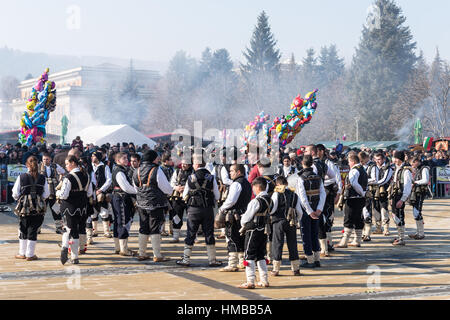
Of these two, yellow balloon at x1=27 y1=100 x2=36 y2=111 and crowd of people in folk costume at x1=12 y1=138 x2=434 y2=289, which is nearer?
crowd of people in folk costume at x1=12 y1=138 x2=434 y2=289

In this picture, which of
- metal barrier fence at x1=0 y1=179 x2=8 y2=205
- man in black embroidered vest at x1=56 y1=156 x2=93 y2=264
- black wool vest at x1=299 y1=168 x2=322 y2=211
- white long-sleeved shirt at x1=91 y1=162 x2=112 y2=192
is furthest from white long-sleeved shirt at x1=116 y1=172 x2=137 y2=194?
metal barrier fence at x1=0 y1=179 x2=8 y2=205

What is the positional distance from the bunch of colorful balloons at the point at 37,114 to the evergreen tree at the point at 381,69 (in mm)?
51521

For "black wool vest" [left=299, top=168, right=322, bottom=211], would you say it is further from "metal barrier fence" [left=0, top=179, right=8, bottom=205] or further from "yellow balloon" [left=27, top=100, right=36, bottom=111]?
"yellow balloon" [left=27, top=100, right=36, bottom=111]

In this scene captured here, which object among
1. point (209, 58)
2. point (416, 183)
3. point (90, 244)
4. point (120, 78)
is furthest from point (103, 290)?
point (120, 78)

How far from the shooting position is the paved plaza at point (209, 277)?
27.8 ft

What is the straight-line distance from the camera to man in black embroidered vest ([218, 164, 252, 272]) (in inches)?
395

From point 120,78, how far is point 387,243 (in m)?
106

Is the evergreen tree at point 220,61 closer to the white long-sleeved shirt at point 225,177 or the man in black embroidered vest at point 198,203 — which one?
the white long-sleeved shirt at point 225,177

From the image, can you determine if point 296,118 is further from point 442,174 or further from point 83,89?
point 83,89

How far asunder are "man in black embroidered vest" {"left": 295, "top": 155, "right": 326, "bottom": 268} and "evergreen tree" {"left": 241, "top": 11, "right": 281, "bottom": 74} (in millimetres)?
79927

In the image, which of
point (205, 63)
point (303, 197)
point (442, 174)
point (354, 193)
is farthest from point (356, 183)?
point (205, 63)

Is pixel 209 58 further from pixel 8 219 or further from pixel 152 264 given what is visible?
pixel 152 264
